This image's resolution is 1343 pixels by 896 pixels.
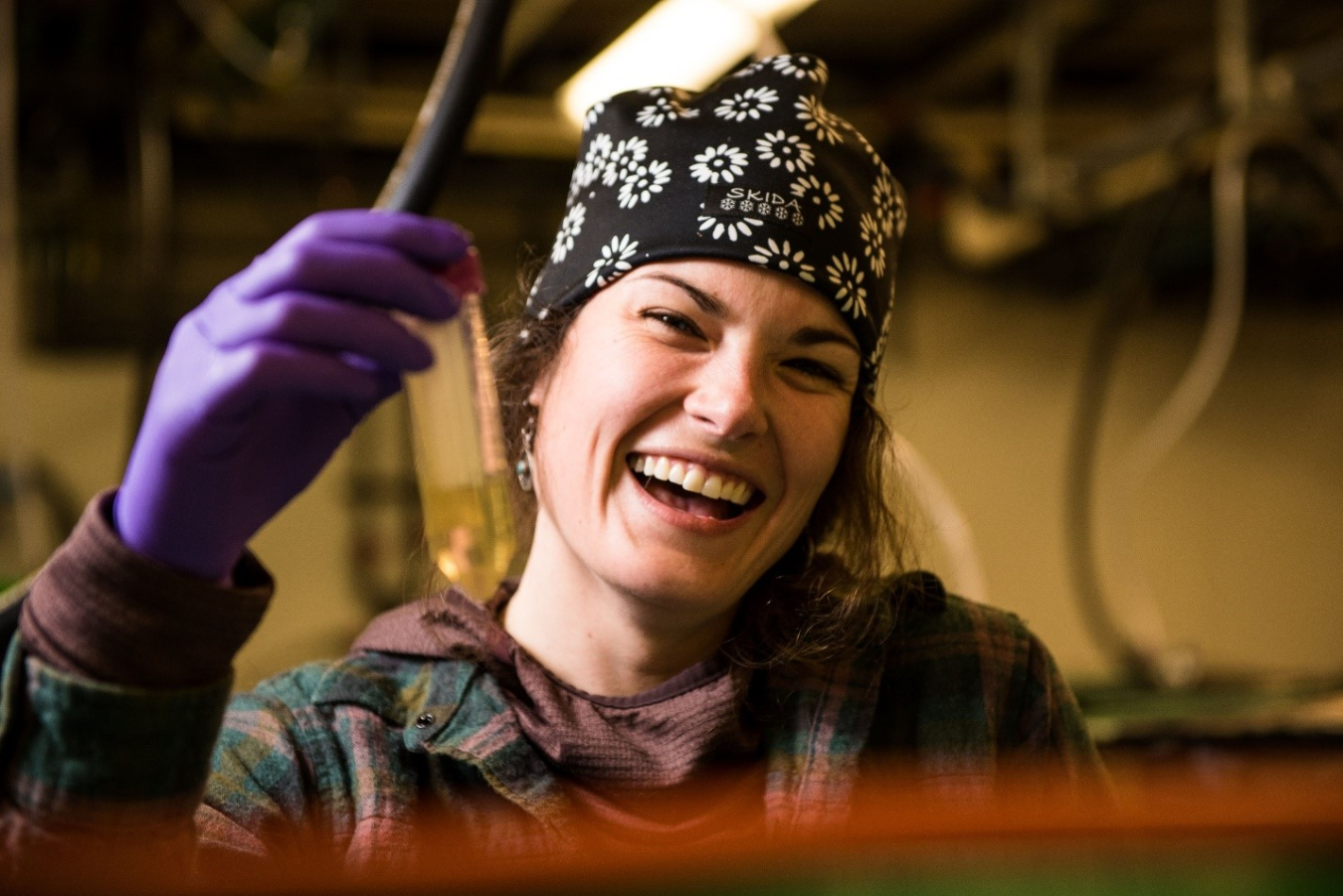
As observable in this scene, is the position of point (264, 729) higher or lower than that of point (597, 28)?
lower

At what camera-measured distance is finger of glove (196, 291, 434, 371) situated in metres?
0.73

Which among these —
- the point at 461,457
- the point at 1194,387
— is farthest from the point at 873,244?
the point at 1194,387

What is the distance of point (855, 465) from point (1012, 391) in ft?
11.7

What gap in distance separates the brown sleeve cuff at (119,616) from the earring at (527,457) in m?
0.57

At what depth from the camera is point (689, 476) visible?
115cm

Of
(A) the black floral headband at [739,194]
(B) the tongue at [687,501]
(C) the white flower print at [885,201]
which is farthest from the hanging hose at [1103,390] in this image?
(B) the tongue at [687,501]

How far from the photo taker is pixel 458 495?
934 millimetres

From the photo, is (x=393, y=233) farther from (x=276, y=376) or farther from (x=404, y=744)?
(x=404, y=744)

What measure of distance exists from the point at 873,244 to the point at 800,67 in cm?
19

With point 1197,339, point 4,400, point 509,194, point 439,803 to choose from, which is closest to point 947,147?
point 509,194

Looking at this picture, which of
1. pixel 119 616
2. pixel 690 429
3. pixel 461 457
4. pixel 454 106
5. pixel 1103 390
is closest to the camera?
pixel 119 616

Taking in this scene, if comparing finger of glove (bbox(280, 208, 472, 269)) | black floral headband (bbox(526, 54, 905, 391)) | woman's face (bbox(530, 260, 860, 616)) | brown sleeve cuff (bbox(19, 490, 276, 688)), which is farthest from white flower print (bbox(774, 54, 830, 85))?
brown sleeve cuff (bbox(19, 490, 276, 688))

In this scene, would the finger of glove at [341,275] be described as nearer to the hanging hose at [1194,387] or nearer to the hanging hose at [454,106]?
the hanging hose at [454,106]

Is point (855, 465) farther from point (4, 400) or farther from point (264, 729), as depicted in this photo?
point (4, 400)
